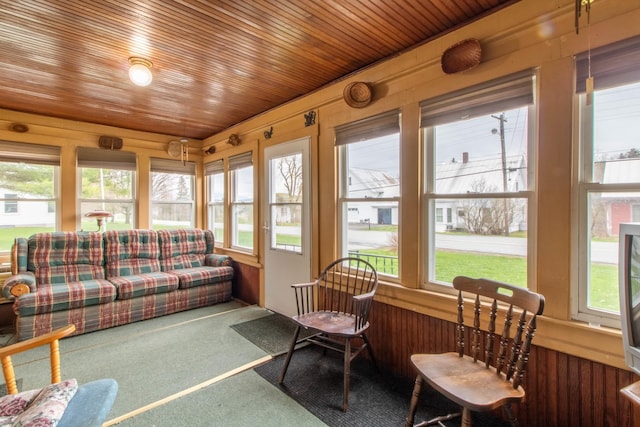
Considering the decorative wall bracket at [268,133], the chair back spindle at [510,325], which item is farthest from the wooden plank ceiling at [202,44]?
the chair back spindle at [510,325]

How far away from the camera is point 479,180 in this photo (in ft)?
6.56

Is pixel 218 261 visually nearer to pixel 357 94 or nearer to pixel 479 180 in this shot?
pixel 357 94

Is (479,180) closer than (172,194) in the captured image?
Yes

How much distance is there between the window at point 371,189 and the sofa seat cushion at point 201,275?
2008mm

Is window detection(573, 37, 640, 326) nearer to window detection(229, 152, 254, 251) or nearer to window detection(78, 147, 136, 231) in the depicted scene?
window detection(229, 152, 254, 251)

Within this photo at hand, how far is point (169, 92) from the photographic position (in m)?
3.11

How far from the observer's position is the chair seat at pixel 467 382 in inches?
51.1

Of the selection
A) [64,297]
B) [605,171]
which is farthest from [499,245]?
[64,297]

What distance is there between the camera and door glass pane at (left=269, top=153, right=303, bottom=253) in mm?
3369

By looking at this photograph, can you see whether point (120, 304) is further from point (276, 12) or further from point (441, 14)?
point (441, 14)

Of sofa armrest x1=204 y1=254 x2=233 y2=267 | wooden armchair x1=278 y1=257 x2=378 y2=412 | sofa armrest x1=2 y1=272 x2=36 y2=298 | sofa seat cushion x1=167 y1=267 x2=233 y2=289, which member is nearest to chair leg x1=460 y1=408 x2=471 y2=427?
wooden armchair x1=278 y1=257 x2=378 y2=412

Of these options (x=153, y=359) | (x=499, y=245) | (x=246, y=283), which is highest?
(x=499, y=245)

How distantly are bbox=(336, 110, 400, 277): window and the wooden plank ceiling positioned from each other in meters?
0.56

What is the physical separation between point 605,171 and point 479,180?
0.61 metres
